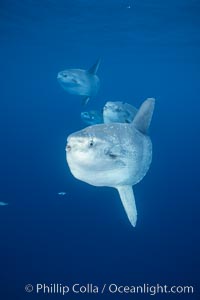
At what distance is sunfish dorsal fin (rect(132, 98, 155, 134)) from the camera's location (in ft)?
10.7

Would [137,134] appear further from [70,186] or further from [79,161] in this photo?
[70,186]

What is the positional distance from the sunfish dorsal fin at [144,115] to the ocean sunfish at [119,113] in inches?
64.1

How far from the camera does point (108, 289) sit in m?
8.84

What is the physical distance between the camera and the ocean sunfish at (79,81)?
8266mm

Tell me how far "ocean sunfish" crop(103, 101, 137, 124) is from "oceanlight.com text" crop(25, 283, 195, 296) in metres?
5.54

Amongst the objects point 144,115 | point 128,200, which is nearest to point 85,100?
point 144,115

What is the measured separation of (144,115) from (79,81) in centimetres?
526

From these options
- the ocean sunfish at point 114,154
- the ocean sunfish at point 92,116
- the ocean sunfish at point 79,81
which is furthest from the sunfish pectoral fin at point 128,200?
the ocean sunfish at point 79,81

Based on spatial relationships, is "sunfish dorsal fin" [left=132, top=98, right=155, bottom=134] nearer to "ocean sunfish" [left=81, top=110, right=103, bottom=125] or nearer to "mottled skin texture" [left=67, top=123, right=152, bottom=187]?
"mottled skin texture" [left=67, top=123, right=152, bottom=187]

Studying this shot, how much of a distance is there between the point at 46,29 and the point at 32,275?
64.6 feet

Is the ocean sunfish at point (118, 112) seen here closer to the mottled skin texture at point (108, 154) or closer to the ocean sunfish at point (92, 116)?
the mottled skin texture at point (108, 154)

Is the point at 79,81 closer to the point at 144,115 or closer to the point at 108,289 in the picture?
the point at 144,115

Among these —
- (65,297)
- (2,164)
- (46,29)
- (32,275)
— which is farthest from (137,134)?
(46,29)

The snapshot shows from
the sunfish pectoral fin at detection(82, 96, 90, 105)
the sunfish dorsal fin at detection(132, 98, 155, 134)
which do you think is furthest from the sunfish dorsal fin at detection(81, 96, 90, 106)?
the sunfish dorsal fin at detection(132, 98, 155, 134)
